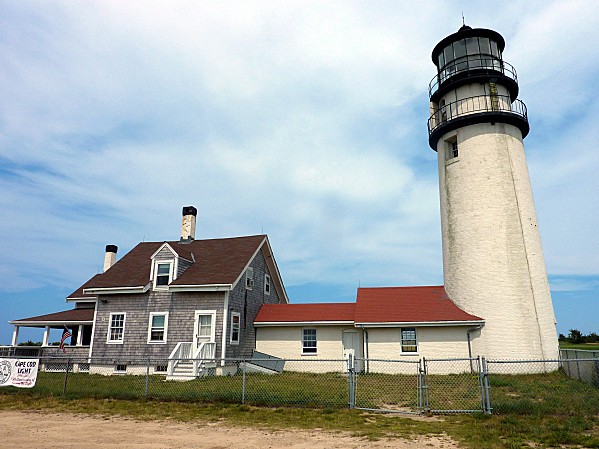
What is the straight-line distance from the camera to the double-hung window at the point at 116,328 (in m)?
23.1

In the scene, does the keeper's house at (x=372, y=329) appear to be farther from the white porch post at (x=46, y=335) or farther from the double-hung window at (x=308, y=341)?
the white porch post at (x=46, y=335)

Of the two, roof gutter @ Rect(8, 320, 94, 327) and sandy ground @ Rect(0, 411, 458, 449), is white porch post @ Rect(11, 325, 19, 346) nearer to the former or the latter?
roof gutter @ Rect(8, 320, 94, 327)

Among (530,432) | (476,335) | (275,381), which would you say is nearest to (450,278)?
(476,335)

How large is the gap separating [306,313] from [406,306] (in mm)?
5595

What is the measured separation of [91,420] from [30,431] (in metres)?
1.49

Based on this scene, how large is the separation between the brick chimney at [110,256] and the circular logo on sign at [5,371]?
15.2 metres

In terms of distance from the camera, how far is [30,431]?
31.1 feet

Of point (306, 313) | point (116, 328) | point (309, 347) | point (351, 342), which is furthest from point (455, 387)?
point (116, 328)

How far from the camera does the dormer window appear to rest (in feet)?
76.1

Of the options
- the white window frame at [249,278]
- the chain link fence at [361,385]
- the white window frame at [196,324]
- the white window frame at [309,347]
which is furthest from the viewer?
the white window frame at [249,278]

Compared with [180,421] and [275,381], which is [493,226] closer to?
[275,381]

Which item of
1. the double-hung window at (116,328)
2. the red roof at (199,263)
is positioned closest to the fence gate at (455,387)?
the red roof at (199,263)

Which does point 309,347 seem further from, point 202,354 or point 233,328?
point 202,354

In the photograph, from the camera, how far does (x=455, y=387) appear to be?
53.3ft
